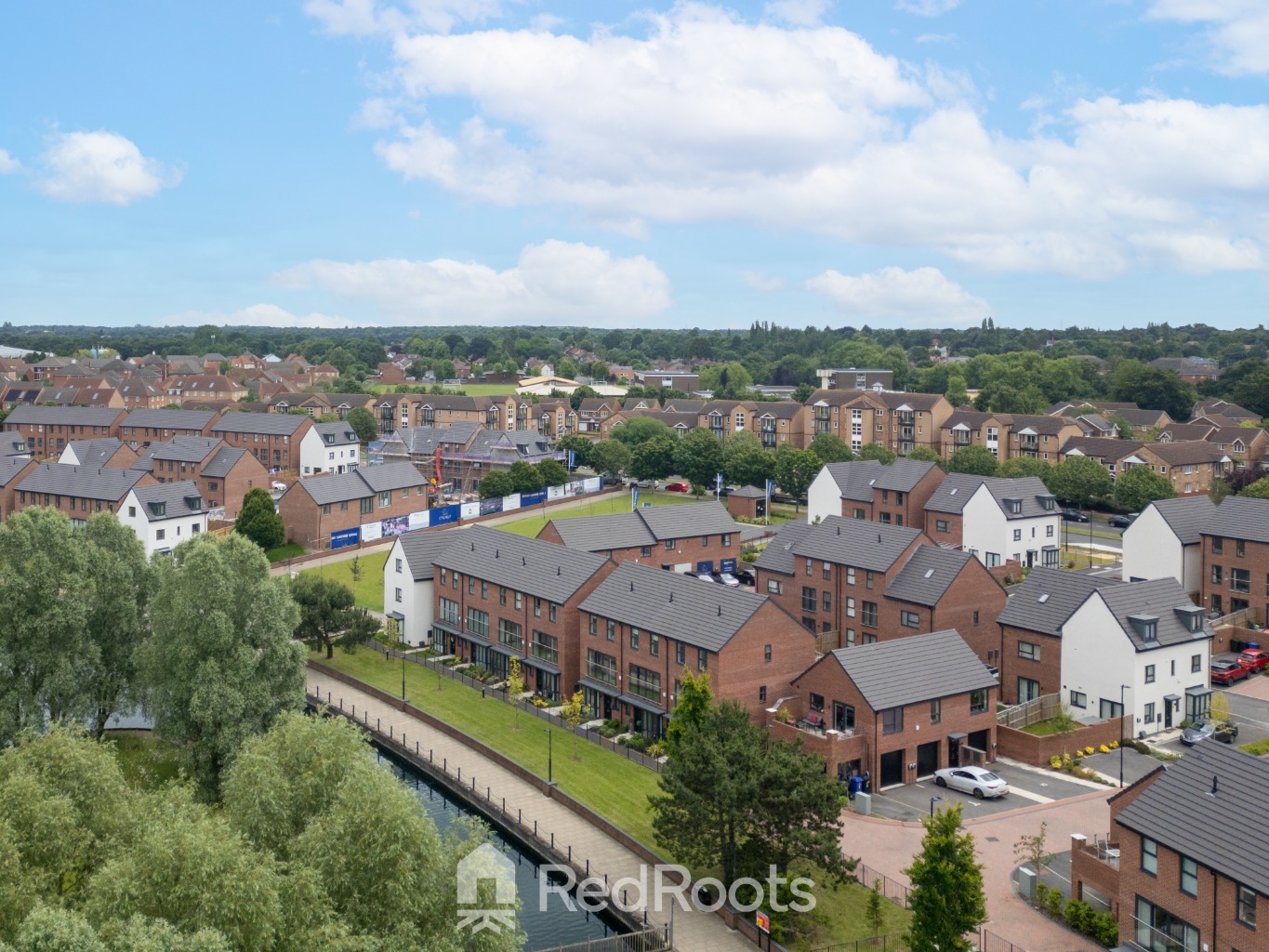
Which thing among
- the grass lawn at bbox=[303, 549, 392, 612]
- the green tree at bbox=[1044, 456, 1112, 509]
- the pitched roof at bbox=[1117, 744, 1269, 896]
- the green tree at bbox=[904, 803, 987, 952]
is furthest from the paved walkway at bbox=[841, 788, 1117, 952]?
the green tree at bbox=[1044, 456, 1112, 509]

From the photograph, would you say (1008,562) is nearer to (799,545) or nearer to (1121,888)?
(799,545)

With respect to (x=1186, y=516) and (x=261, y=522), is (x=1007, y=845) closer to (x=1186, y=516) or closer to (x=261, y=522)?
(x=1186, y=516)

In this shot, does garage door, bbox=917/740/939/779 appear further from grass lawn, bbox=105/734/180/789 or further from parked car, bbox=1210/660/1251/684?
grass lawn, bbox=105/734/180/789

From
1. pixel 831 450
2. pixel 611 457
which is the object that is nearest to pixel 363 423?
pixel 611 457

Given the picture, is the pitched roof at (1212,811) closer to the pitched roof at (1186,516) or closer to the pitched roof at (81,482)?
the pitched roof at (1186,516)

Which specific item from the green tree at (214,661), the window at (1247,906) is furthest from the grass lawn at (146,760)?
the window at (1247,906)

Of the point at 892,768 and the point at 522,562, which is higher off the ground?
the point at 522,562
